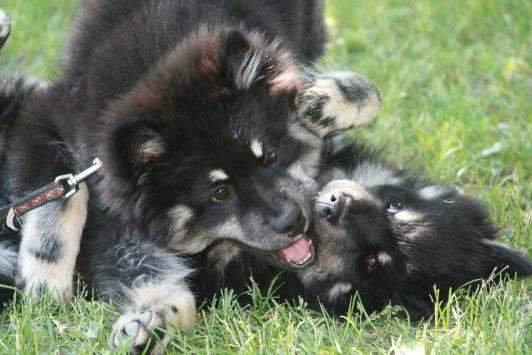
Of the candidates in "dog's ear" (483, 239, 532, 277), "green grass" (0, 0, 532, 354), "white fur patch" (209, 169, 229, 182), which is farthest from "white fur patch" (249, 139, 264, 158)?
"dog's ear" (483, 239, 532, 277)

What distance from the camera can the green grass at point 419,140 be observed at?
304 centimetres

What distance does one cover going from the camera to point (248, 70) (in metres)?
3.39

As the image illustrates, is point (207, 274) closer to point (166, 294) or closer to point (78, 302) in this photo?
point (166, 294)

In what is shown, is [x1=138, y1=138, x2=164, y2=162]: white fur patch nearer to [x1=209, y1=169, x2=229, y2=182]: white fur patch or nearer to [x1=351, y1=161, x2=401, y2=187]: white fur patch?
[x1=209, y1=169, x2=229, y2=182]: white fur patch

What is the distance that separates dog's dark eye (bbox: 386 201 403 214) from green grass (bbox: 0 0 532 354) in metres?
0.50

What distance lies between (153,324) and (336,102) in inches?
58.1

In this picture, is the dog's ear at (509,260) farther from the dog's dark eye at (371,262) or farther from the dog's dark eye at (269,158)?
the dog's dark eye at (269,158)

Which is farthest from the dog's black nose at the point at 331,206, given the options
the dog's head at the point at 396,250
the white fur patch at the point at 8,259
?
the white fur patch at the point at 8,259

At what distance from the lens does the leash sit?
3508 mm

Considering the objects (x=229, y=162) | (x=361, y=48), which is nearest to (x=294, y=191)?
(x=229, y=162)

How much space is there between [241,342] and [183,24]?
5.04 ft

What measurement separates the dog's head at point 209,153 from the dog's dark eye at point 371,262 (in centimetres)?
27

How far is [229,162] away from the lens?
3.35 metres

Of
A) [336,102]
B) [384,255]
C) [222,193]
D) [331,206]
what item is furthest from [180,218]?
[336,102]
